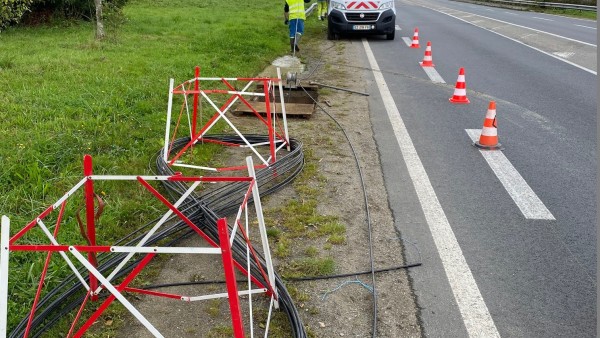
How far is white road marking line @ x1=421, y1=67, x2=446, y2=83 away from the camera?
10703 mm

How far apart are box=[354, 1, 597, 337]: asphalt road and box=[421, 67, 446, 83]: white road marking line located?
0.15 m

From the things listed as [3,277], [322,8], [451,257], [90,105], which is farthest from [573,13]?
[3,277]

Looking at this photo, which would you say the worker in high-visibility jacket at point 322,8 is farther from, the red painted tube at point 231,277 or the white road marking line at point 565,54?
the red painted tube at point 231,277

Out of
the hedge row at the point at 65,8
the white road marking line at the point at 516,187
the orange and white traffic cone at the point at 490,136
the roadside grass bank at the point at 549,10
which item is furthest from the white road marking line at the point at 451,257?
the roadside grass bank at the point at 549,10

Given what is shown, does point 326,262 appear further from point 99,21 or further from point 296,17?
point 99,21

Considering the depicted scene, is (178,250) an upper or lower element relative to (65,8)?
lower

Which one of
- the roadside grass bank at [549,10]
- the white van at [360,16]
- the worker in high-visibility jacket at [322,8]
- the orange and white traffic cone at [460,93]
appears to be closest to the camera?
the orange and white traffic cone at [460,93]

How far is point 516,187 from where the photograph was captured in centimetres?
540

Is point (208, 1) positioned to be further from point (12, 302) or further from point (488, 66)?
point (12, 302)

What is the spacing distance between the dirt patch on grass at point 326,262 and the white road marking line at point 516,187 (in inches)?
52.0

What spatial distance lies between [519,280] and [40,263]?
11.5 ft

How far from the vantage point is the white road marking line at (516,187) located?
4828 millimetres

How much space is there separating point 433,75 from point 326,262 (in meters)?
8.24

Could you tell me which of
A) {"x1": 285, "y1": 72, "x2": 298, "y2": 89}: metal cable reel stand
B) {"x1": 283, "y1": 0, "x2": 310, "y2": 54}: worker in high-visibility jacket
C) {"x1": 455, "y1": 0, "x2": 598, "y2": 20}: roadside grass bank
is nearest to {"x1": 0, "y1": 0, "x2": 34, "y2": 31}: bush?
{"x1": 283, "y1": 0, "x2": 310, "y2": 54}: worker in high-visibility jacket
